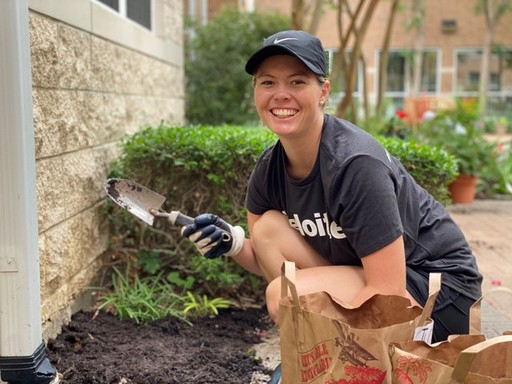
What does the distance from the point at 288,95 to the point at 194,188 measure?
1.78 metres

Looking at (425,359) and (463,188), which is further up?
(425,359)

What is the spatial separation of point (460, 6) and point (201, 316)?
2460 cm

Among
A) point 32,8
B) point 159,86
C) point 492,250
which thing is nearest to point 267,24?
point 159,86

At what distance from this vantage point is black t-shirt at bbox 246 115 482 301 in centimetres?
223

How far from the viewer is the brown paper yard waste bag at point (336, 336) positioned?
1900 mm

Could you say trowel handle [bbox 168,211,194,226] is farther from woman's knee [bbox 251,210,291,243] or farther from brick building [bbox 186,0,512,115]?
brick building [bbox 186,0,512,115]

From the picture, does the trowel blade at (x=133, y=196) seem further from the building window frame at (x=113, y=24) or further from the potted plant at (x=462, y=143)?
the potted plant at (x=462, y=143)

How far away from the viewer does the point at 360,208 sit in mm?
2232

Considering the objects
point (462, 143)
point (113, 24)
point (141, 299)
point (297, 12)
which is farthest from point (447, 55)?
point (141, 299)

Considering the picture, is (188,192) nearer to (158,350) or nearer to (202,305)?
(202,305)

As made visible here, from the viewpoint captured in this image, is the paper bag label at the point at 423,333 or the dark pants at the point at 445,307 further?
the dark pants at the point at 445,307

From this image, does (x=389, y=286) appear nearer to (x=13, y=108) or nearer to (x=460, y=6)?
(x=13, y=108)

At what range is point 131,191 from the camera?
9.63 ft

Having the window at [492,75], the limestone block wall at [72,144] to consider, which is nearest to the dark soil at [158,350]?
the limestone block wall at [72,144]
